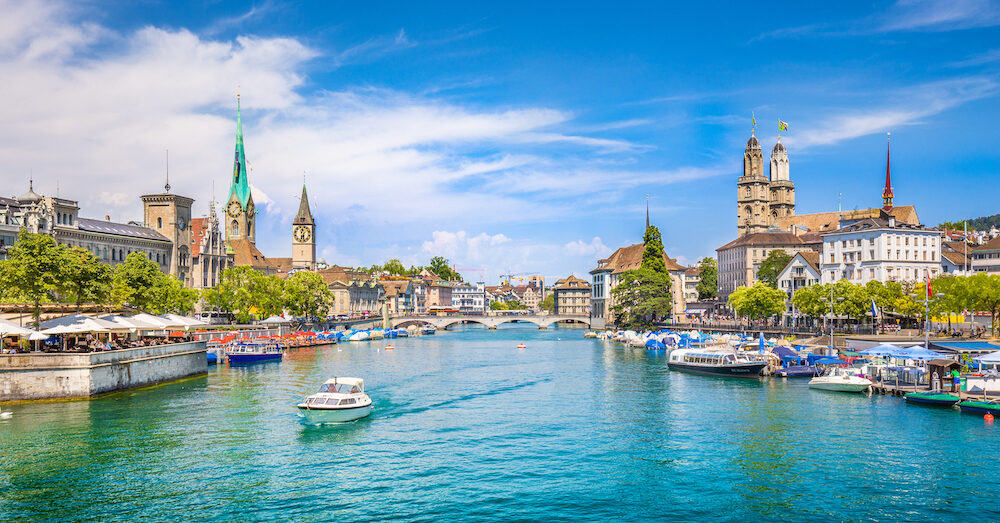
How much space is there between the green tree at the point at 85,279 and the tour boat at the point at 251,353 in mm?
17339

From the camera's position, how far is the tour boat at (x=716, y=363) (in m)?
67.9

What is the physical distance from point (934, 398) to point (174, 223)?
119850mm

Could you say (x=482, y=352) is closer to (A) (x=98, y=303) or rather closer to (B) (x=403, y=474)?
(A) (x=98, y=303)

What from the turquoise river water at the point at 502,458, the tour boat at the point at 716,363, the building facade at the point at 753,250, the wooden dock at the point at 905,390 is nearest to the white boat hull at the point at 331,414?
the turquoise river water at the point at 502,458

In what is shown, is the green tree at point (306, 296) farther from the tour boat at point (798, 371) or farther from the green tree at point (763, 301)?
the tour boat at point (798, 371)

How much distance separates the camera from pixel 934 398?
156 ft

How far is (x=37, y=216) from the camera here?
→ 101812 millimetres

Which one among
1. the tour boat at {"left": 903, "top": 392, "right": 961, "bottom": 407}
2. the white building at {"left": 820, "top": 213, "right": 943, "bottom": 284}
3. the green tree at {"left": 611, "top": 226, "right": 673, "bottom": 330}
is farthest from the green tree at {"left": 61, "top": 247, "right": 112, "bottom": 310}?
the white building at {"left": 820, "top": 213, "right": 943, "bottom": 284}

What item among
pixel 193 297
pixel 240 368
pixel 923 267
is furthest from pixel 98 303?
pixel 923 267

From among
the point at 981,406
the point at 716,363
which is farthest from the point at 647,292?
the point at 981,406

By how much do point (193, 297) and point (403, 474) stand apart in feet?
267

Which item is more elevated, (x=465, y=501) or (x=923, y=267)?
(x=923, y=267)

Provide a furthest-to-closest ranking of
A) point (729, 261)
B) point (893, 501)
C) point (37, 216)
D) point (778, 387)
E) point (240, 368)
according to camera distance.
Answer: point (729, 261) < point (37, 216) < point (240, 368) < point (778, 387) < point (893, 501)

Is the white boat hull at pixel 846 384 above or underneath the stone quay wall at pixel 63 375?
underneath
